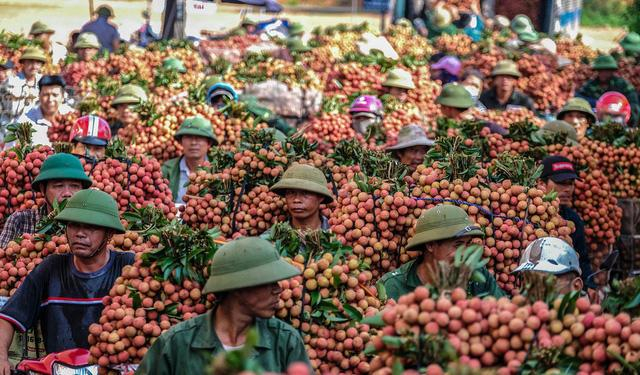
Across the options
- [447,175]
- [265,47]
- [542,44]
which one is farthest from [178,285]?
[542,44]

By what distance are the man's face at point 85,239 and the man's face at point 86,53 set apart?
365 inches

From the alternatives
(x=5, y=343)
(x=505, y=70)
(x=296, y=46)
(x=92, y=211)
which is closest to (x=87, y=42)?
(x=296, y=46)

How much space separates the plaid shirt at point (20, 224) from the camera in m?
6.95

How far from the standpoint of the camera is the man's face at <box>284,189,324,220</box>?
22.5 ft

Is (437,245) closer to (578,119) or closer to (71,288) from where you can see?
(71,288)

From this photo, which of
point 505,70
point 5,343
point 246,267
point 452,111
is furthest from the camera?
point 505,70

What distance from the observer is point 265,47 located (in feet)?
55.0

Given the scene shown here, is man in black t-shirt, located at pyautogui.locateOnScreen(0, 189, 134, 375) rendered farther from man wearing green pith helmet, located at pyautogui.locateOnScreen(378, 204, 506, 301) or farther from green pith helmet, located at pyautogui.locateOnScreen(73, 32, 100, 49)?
green pith helmet, located at pyautogui.locateOnScreen(73, 32, 100, 49)

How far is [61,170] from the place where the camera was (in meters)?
6.90

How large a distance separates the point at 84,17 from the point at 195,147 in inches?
573

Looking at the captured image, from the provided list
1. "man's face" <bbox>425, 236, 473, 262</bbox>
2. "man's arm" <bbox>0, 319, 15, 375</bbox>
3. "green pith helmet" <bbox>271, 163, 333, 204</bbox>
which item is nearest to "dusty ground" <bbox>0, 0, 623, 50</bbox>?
"green pith helmet" <bbox>271, 163, 333, 204</bbox>

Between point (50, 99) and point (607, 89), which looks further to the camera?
point (607, 89)

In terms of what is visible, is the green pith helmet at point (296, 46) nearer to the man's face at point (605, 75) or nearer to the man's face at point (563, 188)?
the man's face at point (605, 75)

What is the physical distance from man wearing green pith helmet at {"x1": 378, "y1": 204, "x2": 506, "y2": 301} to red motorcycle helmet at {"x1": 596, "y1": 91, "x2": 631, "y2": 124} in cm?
642
